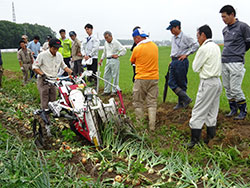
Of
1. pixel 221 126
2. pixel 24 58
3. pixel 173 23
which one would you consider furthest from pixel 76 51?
pixel 221 126

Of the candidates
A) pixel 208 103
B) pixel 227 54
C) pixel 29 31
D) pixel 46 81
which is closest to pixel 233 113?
pixel 227 54

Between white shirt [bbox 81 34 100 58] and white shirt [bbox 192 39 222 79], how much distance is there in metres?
5.05

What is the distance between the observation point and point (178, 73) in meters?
6.07

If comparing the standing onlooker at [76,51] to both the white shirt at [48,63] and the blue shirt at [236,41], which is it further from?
the blue shirt at [236,41]

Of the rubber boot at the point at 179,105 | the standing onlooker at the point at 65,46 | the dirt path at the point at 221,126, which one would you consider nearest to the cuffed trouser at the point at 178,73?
the rubber boot at the point at 179,105

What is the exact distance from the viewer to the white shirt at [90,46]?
28.4ft

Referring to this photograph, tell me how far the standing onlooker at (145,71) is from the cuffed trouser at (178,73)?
966mm

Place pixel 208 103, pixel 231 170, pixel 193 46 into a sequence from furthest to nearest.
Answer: pixel 193 46
pixel 208 103
pixel 231 170

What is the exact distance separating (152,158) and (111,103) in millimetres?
1237

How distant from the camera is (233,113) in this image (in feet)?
18.1

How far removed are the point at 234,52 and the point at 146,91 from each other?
1.82 metres

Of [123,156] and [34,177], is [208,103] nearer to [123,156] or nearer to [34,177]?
[123,156]

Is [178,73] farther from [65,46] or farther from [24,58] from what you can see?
[24,58]

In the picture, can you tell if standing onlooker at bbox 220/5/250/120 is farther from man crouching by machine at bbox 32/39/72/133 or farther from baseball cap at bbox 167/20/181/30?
man crouching by machine at bbox 32/39/72/133
